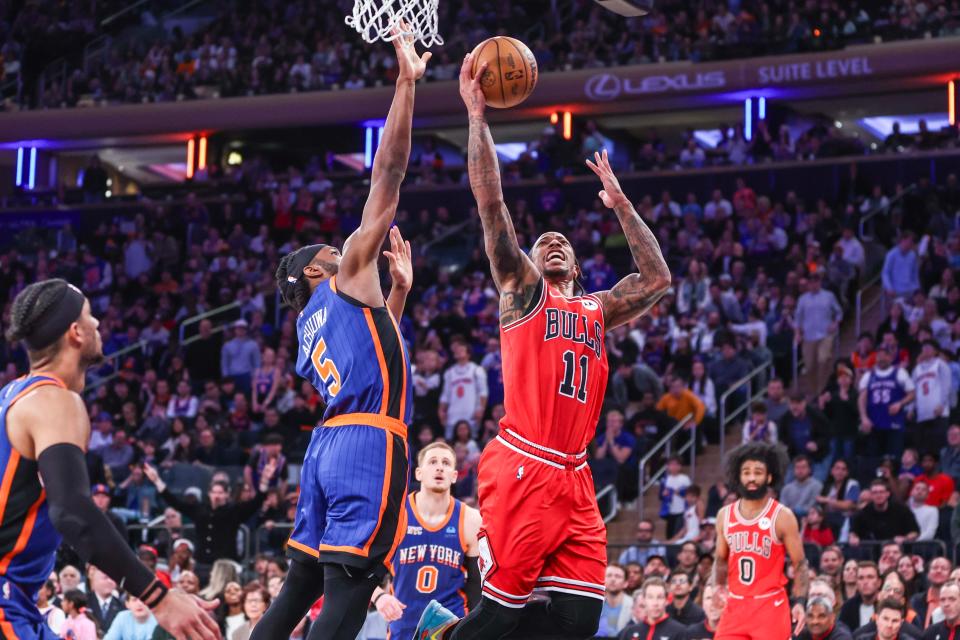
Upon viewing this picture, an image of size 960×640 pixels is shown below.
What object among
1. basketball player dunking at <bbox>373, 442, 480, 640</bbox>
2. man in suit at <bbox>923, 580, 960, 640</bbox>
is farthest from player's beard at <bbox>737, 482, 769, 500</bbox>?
basketball player dunking at <bbox>373, 442, 480, 640</bbox>

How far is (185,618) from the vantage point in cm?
443

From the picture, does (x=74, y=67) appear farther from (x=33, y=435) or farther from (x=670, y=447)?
(x=33, y=435)

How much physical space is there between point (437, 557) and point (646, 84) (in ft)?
65.2

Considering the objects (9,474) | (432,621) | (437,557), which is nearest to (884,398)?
(437,557)

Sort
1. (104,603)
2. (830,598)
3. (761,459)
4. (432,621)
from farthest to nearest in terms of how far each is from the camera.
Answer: (104,603), (830,598), (761,459), (432,621)

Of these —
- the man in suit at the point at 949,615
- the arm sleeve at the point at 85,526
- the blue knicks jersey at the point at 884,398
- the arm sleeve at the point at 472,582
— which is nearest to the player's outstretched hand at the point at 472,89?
the arm sleeve at the point at 472,582

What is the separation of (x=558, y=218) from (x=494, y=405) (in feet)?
22.9

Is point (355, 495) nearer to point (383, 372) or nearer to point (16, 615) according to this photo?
point (383, 372)

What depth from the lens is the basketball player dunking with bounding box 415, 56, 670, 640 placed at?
6.93m

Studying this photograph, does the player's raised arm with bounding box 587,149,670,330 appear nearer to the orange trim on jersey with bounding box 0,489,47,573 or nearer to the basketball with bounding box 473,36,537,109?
the basketball with bounding box 473,36,537,109

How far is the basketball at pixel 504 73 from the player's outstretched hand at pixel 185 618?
12.3 feet

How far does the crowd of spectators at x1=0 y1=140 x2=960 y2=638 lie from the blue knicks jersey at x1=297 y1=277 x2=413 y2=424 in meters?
6.95

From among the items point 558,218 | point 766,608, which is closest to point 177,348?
point 558,218

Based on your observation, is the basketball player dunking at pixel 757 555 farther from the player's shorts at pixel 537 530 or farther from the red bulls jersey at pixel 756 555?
the player's shorts at pixel 537 530
